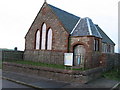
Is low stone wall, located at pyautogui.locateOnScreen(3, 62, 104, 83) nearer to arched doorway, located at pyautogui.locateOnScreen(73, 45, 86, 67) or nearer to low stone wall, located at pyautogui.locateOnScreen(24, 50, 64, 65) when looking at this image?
arched doorway, located at pyautogui.locateOnScreen(73, 45, 86, 67)

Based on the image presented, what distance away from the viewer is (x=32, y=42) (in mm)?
22000

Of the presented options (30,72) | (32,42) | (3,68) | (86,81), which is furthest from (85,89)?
(32,42)

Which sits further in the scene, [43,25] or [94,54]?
[43,25]

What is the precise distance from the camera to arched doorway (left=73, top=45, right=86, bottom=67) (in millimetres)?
16009

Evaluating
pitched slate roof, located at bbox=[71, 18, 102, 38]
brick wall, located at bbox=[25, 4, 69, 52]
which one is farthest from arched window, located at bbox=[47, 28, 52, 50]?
pitched slate roof, located at bbox=[71, 18, 102, 38]

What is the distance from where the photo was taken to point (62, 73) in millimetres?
12297

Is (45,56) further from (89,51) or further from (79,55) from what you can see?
(89,51)

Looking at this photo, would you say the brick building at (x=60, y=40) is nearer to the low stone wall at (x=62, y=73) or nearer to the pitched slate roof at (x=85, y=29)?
the pitched slate roof at (x=85, y=29)

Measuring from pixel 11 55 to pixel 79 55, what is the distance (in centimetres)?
1196

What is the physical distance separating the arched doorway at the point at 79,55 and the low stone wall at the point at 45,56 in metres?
1.85

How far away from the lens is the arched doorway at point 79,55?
1601cm

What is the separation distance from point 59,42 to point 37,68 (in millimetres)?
5518

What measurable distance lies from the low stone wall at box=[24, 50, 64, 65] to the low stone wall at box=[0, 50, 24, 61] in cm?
96

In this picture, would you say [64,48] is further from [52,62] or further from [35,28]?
[35,28]
